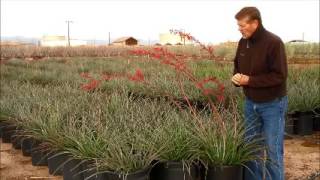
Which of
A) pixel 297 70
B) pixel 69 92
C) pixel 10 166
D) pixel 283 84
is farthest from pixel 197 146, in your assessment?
pixel 297 70

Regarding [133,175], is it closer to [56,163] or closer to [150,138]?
[150,138]

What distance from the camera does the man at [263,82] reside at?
3551mm

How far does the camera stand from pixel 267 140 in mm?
3744

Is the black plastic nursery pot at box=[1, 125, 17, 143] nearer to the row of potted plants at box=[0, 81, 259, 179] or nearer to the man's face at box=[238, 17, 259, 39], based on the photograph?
the row of potted plants at box=[0, 81, 259, 179]

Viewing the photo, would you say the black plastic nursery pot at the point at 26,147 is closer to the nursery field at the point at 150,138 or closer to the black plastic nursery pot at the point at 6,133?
the nursery field at the point at 150,138

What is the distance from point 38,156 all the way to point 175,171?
2455 mm

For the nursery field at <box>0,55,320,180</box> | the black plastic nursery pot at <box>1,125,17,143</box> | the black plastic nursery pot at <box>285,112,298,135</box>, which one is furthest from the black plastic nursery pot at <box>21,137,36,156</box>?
the black plastic nursery pot at <box>285,112,298,135</box>

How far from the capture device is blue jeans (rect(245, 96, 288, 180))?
3.70m

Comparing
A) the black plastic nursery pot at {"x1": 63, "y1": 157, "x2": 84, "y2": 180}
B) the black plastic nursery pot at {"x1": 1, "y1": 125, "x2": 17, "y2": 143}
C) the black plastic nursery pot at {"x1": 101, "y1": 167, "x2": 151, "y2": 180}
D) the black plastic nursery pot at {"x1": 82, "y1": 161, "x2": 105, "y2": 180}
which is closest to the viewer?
the black plastic nursery pot at {"x1": 101, "y1": 167, "x2": 151, "y2": 180}

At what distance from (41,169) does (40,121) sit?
2.36 ft

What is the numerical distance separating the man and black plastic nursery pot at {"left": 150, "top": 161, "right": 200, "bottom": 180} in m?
0.47

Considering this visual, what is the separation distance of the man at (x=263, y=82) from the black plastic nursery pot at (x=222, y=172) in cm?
13

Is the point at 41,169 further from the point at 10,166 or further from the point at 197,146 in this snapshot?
the point at 197,146

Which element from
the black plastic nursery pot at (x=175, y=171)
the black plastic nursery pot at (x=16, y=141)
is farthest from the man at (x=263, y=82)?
the black plastic nursery pot at (x=16, y=141)
